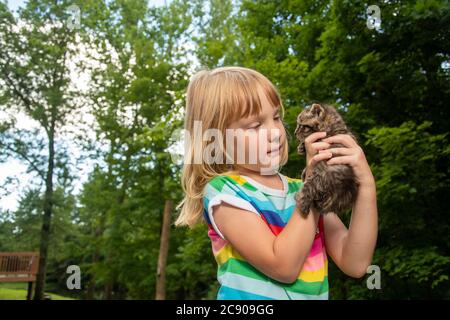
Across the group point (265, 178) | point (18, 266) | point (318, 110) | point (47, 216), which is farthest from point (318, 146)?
point (47, 216)

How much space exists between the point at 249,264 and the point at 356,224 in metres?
0.30

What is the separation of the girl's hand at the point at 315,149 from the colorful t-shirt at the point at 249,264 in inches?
2.9

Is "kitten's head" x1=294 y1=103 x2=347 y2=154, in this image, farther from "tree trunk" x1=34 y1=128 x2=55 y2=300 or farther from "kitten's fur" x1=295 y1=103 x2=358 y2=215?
"tree trunk" x1=34 y1=128 x2=55 y2=300

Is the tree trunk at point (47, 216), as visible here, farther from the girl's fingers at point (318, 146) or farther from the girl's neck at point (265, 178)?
the girl's fingers at point (318, 146)

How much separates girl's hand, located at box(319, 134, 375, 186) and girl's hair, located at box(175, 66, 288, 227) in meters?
0.20

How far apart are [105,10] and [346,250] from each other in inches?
A: 670

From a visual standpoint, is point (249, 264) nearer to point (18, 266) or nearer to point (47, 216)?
point (18, 266)

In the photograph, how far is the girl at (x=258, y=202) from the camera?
1091 mm

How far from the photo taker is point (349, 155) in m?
1.12

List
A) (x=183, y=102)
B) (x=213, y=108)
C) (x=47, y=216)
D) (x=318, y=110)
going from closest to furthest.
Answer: (x=318, y=110) → (x=213, y=108) → (x=183, y=102) → (x=47, y=216)

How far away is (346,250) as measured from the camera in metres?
1.24

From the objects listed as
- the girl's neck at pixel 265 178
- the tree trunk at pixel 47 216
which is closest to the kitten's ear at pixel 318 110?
the girl's neck at pixel 265 178

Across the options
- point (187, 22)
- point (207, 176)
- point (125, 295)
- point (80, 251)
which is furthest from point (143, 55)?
point (207, 176)
